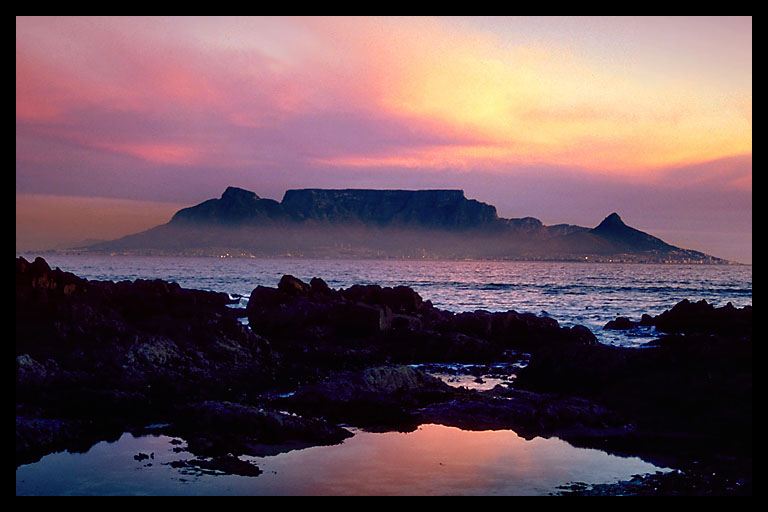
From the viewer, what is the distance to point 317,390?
1727 cm

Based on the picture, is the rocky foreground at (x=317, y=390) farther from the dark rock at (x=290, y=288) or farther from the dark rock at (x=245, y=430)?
the dark rock at (x=290, y=288)

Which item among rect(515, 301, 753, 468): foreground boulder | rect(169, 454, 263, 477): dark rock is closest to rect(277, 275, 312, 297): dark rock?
rect(515, 301, 753, 468): foreground boulder

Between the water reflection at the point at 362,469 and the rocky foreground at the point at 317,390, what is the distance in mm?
573

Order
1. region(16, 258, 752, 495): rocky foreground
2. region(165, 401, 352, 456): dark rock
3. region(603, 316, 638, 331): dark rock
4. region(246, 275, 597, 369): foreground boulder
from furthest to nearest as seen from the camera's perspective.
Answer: region(603, 316, 638, 331): dark rock → region(246, 275, 597, 369): foreground boulder → region(16, 258, 752, 495): rocky foreground → region(165, 401, 352, 456): dark rock

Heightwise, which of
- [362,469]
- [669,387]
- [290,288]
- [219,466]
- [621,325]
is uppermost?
[290,288]

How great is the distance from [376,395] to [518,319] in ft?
56.8

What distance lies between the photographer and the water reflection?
33.2 ft

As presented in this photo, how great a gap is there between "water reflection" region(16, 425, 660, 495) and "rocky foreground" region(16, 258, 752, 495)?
0.57 m

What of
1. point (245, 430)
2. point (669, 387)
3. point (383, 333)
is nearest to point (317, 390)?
point (245, 430)

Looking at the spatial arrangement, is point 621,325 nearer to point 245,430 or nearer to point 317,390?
point 317,390

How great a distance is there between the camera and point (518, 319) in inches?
1298

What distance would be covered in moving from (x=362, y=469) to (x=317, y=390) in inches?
244

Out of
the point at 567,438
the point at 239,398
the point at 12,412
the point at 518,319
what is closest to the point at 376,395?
the point at 239,398

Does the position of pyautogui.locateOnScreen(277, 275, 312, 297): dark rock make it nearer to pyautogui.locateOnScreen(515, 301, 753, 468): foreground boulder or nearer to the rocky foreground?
the rocky foreground
